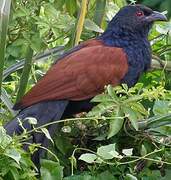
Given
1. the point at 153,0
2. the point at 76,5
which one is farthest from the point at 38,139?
the point at 153,0

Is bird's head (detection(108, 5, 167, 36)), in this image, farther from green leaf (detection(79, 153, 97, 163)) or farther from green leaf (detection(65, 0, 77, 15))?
green leaf (detection(79, 153, 97, 163))

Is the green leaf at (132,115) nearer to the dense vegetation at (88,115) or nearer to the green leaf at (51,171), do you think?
the dense vegetation at (88,115)

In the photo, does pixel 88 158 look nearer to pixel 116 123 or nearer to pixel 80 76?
pixel 116 123

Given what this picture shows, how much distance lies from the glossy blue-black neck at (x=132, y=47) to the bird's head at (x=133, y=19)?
2 cm

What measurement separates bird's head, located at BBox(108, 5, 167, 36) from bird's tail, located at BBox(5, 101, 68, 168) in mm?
424

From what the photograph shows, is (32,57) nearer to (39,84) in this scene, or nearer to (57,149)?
(39,84)

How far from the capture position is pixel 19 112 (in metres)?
1.84

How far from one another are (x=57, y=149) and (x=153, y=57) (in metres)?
0.50

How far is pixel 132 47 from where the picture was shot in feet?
6.98

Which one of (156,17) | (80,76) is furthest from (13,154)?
(156,17)

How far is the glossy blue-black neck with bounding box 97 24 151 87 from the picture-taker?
81.8 inches

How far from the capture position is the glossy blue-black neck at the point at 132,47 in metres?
2.08

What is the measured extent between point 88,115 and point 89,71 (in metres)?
0.37

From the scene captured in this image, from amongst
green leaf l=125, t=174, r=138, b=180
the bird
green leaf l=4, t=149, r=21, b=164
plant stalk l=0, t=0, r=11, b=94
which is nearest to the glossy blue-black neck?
the bird
